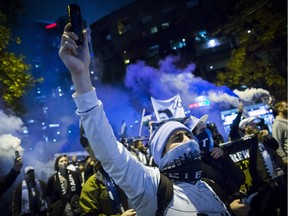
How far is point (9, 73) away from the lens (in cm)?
956

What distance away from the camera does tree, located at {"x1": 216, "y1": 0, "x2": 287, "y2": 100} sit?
13.1 m

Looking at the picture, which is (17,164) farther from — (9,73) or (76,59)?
(9,73)

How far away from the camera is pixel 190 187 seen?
224 cm

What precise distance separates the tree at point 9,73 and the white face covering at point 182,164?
8.37m

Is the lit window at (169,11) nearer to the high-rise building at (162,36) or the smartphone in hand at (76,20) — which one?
the high-rise building at (162,36)

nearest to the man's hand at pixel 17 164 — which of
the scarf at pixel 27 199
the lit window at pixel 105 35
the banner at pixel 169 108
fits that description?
the scarf at pixel 27 199

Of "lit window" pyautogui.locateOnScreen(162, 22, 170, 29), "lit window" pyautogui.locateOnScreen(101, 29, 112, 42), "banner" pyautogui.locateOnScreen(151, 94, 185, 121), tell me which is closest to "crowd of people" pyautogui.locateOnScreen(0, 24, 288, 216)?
"banner" pyautogui.locateOnScreen(151, 94, 185, 121)

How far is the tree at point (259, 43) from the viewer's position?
1305 centimetres

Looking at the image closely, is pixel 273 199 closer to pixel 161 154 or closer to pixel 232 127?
pixel 232 127

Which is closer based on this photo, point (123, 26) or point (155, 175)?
point (155, 175)

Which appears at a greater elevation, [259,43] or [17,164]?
[259,43]

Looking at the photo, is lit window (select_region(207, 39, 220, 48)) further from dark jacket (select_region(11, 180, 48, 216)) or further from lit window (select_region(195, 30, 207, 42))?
dark jacket (select_region(11, 180, 48, 216))

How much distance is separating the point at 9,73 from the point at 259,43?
13.4 m

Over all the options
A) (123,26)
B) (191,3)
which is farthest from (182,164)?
(123,26)
